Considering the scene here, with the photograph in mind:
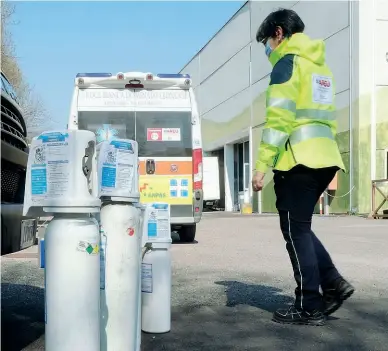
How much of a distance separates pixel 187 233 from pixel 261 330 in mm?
6683

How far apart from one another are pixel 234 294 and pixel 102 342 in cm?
254

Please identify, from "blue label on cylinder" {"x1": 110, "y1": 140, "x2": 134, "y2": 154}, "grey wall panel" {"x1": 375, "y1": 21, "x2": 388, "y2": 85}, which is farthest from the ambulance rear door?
"grey wall panel" {"x1": 375, "y1": 21, "x2": 388, "y2": 85}

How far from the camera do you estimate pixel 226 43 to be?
1348 inches

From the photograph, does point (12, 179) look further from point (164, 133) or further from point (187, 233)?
point (187, 233)

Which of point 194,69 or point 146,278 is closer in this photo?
point 146,278

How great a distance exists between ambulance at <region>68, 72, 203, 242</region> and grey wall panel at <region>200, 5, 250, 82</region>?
21.7 metres

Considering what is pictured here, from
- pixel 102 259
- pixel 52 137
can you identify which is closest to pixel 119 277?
pixel 102 259

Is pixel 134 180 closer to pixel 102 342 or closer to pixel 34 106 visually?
pixel 102 342

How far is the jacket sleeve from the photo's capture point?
411 cm

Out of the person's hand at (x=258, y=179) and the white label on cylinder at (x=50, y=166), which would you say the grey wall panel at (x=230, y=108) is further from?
the white label on cylinder at (x=50, y=166)

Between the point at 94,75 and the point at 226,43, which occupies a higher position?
the point at 226,43

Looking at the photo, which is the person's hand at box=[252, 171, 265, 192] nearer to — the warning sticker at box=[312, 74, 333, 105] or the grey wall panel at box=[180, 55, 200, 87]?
the warning sticker at box=[312, 74, 333, 105]

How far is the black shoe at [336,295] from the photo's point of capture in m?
4.23

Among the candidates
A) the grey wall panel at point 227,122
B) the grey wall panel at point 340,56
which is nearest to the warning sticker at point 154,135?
the grey wall panel at point 340,56
